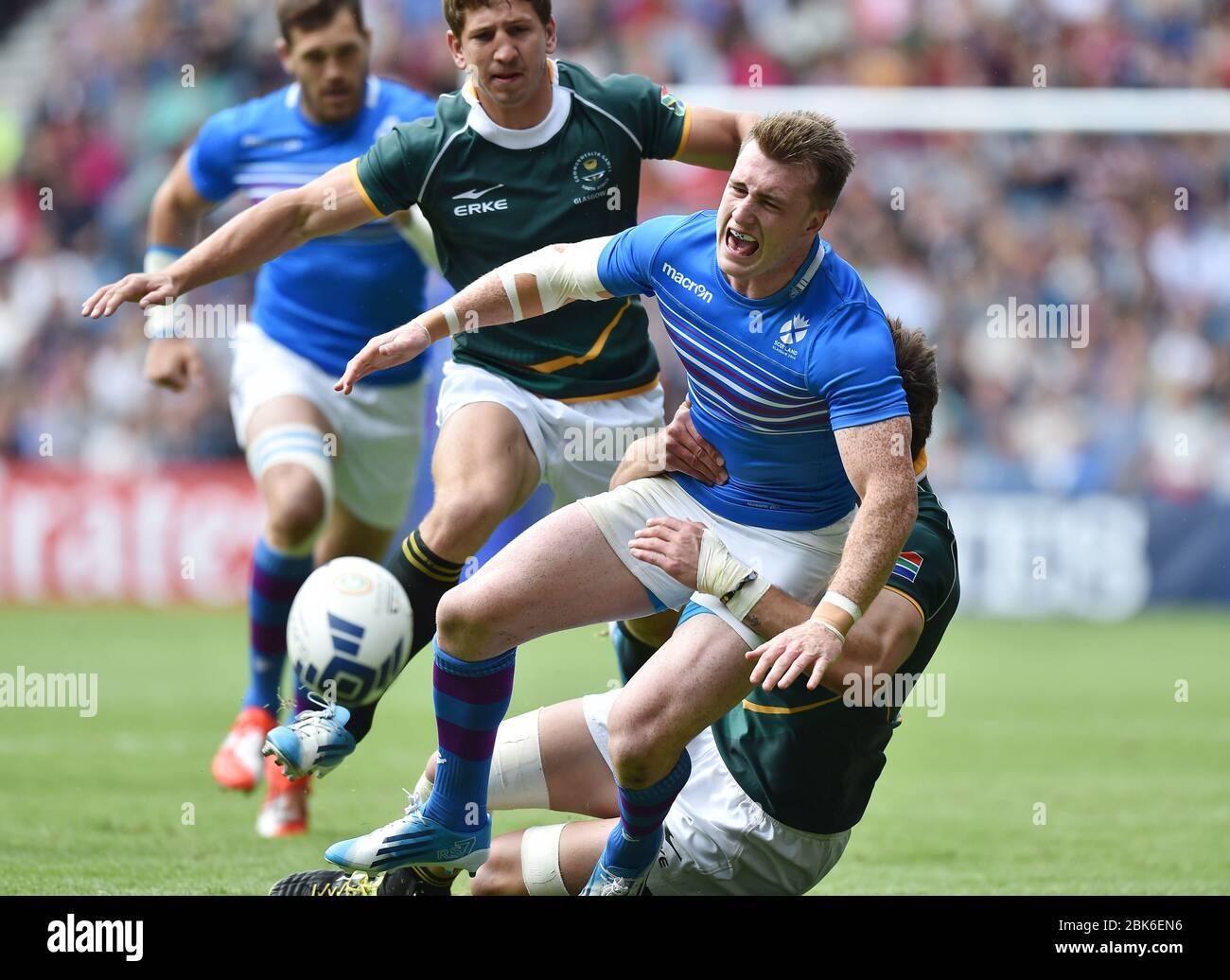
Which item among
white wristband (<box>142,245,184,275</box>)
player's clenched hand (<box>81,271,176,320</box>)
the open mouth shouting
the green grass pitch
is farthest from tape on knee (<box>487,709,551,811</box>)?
white wristband (<box>142,245,184,275</box>)

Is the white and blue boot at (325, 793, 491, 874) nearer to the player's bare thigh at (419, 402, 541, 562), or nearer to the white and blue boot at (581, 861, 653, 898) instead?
the white and blue boot at (581, 861, 653, 898)

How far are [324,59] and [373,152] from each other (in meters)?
1.82

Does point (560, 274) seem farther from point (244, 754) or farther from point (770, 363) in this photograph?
point (244, 754)

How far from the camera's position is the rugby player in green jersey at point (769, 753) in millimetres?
4848

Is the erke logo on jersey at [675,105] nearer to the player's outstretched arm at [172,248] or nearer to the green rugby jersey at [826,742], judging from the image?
the green rugby jersey at [826,742]

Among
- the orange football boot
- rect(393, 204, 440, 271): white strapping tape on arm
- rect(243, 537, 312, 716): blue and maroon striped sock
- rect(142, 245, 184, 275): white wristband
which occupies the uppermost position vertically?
rect(393, 204, 440, 271): white strapping tape on arm

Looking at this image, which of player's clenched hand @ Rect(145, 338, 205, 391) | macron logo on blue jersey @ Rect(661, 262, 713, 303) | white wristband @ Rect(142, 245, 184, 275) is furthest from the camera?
white wristband @ Rect(142, 245, 184, 275)

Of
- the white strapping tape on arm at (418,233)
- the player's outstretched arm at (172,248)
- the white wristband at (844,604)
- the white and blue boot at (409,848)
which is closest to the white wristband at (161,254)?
the player's outstretched arm at (172,248)

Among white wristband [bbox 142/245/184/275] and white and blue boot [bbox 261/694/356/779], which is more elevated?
white wristband [bbox 142/245/184/275]

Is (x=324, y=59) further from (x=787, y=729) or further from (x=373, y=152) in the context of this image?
(x=787, y=729)

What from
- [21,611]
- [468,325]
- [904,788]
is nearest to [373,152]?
[468,325]

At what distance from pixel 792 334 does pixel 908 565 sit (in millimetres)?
757

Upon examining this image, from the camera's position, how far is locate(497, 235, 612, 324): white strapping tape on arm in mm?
5246

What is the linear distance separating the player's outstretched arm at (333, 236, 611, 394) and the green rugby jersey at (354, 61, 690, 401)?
0.77 meters
